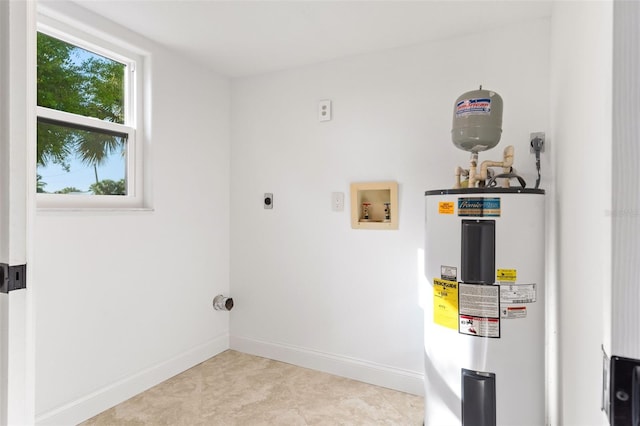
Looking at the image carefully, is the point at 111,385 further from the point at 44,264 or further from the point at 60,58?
the point at 60,58

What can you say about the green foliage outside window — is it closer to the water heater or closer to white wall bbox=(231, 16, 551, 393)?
white wall bbox=(231, 16, 551, 393)

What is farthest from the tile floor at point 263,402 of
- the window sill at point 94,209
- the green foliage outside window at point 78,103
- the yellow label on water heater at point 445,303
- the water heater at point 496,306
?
the green foliage outside window at point 78,103

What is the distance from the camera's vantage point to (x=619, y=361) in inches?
20.1

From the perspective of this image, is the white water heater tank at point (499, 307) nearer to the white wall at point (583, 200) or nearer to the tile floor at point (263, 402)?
the white wall at point (583, 200)

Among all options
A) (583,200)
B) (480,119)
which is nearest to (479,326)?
(583,200)

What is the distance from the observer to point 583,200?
3.49ft

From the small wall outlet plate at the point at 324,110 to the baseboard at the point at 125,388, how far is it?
1.93 metres

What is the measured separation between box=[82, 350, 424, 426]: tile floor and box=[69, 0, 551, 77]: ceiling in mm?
2253

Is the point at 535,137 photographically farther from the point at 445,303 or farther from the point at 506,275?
the point at 445,303

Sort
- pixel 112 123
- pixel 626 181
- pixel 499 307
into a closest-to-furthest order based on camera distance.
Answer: pixel 626 181 → pixel 499 307 → pixel 112 123

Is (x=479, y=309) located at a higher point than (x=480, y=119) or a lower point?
lower

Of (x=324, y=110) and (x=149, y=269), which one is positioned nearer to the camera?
(x=149, y=269)

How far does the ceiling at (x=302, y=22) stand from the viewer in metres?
1.88

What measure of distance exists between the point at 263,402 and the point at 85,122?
Result: 1949 millimetres
